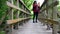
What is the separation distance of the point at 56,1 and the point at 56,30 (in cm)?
77

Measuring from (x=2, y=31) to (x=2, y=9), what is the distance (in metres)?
0.70

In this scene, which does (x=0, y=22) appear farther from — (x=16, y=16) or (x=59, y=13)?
(x=16, y=16)

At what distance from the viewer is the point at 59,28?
14.8 ft

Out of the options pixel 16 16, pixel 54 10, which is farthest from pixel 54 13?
pixel 16 16

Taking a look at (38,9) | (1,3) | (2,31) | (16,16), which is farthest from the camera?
(38,9)

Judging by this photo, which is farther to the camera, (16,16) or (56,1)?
(16,16)

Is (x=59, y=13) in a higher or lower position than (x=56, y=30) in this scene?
higher

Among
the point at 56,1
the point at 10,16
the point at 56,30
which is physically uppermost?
the point at 56,1

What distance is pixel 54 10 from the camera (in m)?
4.45

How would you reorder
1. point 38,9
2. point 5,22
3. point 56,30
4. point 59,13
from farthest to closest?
point 38,9 → point 59,13 → point 56,30 → point 5,22

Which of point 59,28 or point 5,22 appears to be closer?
point 5,22

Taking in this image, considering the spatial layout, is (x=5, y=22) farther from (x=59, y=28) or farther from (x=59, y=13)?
(x=59, y=13)

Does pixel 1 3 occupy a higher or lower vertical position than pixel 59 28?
higher

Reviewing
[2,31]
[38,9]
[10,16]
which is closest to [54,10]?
[10,16]
